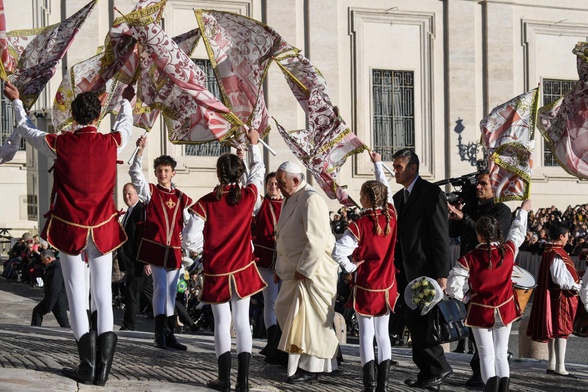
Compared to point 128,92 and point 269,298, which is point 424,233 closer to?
point 269,298

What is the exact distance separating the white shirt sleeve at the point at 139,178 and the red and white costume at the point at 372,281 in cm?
234

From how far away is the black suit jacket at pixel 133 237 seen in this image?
12.1 metres

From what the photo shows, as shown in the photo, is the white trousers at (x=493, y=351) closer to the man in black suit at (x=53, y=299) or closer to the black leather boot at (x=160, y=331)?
the black leather boot at (x=160, y=331)

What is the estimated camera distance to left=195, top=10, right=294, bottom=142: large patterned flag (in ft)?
36.6

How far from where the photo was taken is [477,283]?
8.78 metres

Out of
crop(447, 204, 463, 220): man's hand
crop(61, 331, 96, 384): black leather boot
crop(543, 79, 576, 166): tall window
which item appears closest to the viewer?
crop(61, 331, 96, 384): black leather boot

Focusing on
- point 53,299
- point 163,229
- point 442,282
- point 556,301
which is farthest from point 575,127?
point 53,299

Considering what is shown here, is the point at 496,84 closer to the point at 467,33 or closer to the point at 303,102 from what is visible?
the point at 467,33

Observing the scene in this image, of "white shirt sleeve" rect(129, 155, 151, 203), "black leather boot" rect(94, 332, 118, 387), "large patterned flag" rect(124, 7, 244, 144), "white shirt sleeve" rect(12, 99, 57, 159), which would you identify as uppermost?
"large patterned flag" rect(124, 7, 244, 144)

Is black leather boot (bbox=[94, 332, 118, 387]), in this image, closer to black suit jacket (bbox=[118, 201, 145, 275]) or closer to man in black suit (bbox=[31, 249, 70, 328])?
black suit jacket (bbox=[118, 201, 145, 275])

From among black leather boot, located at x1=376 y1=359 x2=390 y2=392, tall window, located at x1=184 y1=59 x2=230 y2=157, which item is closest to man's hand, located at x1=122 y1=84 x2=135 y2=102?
black leather boot, located at x1=376 y1=359 x2=390 y2=392

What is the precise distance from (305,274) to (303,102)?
3151mm

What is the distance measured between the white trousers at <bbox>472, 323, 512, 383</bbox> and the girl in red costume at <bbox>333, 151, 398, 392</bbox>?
0.67 m

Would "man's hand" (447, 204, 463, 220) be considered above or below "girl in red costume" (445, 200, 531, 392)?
above
